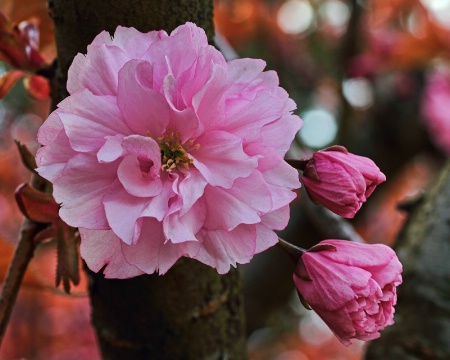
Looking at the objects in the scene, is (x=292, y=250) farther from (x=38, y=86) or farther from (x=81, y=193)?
(x=38, y=86)

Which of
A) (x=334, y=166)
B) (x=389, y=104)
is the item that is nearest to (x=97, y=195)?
(x=334, y=166)

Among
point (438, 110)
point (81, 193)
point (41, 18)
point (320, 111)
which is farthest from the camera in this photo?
point (320, 111)

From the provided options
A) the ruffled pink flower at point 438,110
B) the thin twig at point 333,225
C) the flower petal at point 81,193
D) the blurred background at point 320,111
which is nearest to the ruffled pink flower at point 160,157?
the flower petal at point 81,193

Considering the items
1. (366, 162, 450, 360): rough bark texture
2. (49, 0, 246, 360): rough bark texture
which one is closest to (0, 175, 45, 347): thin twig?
(49, 0, 246, 360): rough bark texture

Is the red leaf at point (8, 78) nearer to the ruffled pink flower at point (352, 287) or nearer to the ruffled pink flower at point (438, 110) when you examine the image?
the ruffled pink flower at point (352, 287)

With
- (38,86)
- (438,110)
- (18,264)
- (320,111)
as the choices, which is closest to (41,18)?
(38,86)

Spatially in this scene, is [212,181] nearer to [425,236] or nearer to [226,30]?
[425,236]
